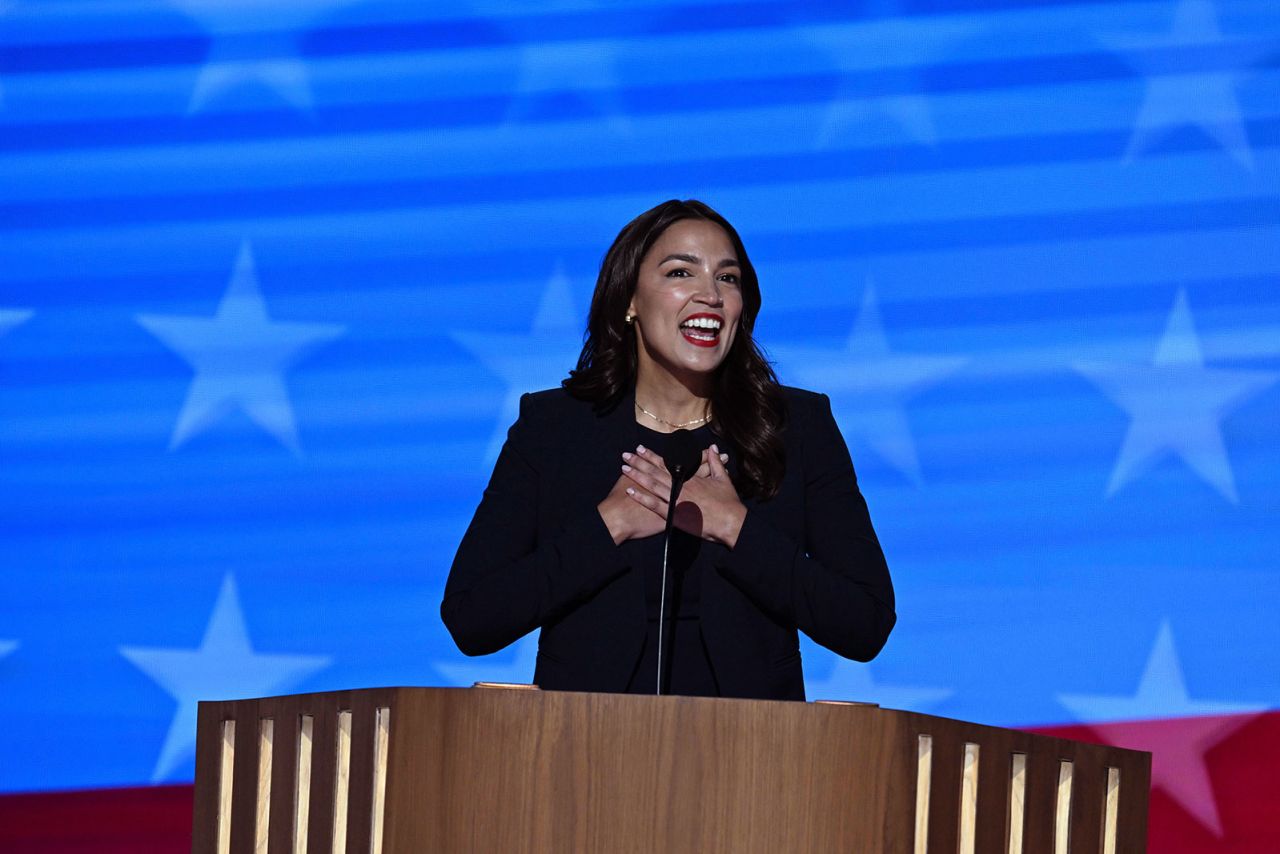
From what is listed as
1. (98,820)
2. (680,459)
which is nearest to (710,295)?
(680,459)

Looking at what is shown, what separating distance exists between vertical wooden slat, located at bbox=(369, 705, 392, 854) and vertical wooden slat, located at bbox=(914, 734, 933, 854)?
0.55 metres

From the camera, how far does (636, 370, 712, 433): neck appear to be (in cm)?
239

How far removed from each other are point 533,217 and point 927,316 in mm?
901

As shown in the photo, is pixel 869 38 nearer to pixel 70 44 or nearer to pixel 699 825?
pixel 70 44

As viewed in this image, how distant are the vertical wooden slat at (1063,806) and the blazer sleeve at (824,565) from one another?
387 millimetres

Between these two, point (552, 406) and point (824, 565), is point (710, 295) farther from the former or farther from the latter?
point (824, 565)

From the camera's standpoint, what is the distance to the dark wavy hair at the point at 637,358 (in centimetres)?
235

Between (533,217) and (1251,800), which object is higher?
(533,217)

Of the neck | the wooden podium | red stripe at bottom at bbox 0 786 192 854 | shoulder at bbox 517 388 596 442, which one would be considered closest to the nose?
the neck

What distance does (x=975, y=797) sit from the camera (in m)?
1.69

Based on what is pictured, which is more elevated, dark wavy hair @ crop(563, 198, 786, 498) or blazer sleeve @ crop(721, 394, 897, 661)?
dark wavy hair @ crop(563, 198, 786, 498)

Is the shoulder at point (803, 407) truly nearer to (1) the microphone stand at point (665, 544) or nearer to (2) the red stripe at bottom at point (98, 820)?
(1) the microphone stand at point (665, 544)

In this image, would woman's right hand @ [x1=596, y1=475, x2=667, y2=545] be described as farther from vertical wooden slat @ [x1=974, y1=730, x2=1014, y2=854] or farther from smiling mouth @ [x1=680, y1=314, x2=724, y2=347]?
vertical wooden slat @ [x1=974, y1=730, x2=1014, y2=854]

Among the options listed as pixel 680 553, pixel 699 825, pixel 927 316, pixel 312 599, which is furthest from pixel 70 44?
pixel 699 825
